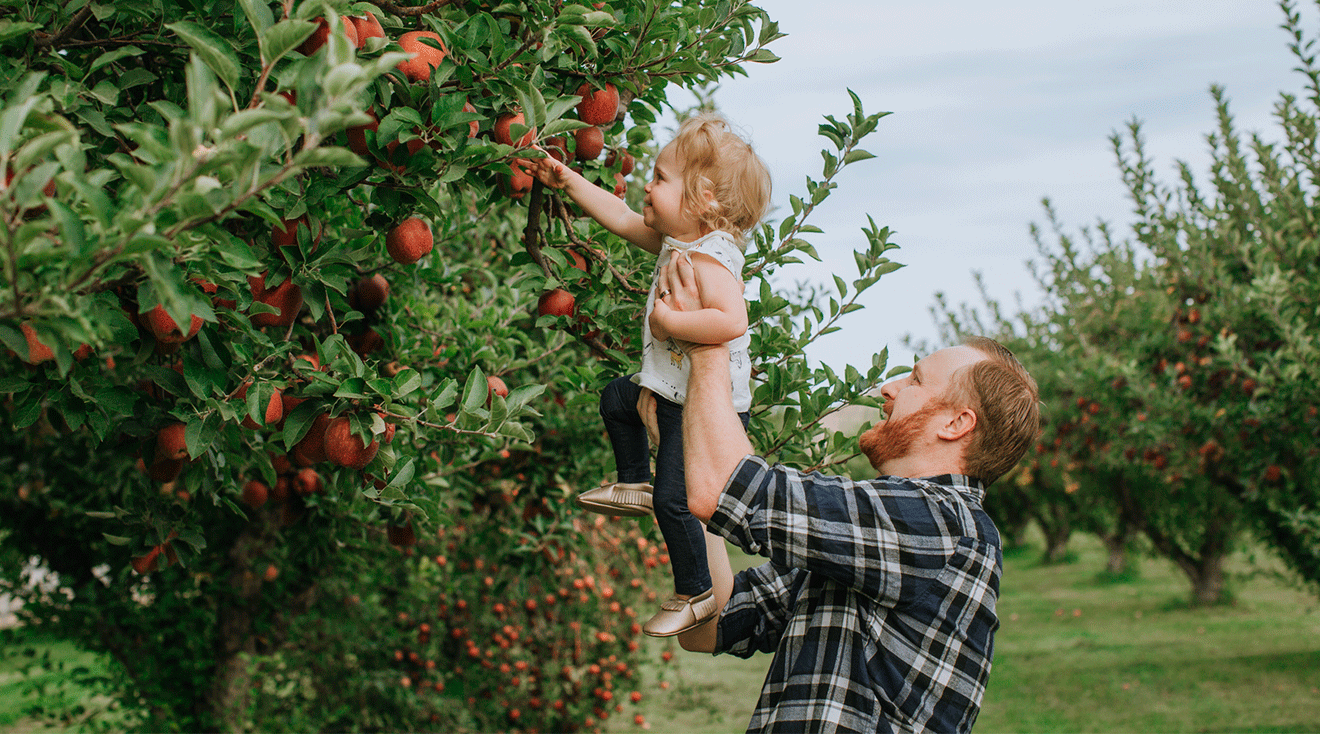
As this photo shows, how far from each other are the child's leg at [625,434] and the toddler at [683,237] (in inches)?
5.3

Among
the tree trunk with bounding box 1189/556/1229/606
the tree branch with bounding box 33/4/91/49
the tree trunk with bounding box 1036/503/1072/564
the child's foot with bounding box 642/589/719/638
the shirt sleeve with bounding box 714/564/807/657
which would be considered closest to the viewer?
→ the tree branch with bounding box 33/4/91/49

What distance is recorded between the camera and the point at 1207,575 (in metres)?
11.5

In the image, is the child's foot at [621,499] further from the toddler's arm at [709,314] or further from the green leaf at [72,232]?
the green leaf at [72,232]

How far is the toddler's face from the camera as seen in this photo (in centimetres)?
189

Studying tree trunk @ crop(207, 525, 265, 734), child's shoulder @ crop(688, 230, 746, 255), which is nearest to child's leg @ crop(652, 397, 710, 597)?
child's shoulder @ crop(688, 230, 746, 255)

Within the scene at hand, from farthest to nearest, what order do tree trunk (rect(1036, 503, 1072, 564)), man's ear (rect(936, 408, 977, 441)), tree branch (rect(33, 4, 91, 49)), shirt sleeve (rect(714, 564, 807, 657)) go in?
tree trunk (rect(1036, 503, 1072, 564)) → shirt sleeve (rect(714, 564, 807, 657)) → man's ear (rect(936, 408, 977, 441)) → tree branch (rect(33, 4, 91, 49))

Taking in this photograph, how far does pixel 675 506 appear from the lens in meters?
1.91

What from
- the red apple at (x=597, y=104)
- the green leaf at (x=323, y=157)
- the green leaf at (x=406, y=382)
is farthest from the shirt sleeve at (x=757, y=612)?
the green leaf at (x=323, y=157)

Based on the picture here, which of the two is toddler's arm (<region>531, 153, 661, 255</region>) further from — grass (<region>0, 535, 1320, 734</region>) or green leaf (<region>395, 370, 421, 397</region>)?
grass (<region>0, 535, 1320, 734</region>)

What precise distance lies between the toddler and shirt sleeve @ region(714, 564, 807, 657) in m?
0.09

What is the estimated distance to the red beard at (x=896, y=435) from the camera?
6.01 ft

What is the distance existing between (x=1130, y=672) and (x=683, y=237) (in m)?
8.95

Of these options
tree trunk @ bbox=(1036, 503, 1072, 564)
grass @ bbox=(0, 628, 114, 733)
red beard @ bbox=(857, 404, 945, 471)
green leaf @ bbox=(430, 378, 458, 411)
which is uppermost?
green leaf @ bbox=(430, 378, 458, 411)

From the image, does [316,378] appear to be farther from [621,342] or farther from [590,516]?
[590,516]
